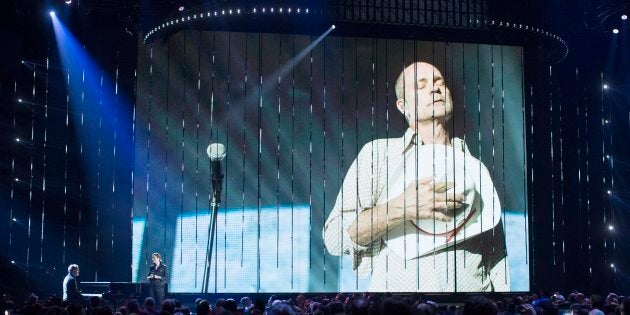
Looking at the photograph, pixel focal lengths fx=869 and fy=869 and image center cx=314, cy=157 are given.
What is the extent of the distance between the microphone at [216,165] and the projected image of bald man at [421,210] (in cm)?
174

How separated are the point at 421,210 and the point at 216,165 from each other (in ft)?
10.4

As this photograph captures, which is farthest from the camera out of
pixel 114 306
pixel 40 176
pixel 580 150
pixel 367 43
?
pixel 580 150

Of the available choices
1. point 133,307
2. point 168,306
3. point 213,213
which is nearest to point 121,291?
point 213,213

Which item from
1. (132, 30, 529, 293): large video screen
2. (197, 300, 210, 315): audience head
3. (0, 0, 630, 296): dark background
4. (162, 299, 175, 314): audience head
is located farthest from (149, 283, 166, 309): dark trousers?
(197, 300, 210, 315): audience head

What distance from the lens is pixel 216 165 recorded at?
12820mm

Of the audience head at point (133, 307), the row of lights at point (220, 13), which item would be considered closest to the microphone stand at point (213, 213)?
the row of lights at point (220, 13)

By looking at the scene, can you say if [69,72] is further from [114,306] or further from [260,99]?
[114,306]

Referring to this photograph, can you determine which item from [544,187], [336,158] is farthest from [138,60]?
[544,187]

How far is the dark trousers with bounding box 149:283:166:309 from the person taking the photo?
1105 cm

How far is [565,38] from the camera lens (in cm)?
1424

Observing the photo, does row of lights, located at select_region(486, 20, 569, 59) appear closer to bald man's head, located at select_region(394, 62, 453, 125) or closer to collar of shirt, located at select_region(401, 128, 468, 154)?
bald man's head, located at select_region(394, 62, 453, 125)

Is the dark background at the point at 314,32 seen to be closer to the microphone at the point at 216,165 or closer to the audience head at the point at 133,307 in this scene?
the microphone at the point at 216,165

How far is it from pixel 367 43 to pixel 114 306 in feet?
19.0

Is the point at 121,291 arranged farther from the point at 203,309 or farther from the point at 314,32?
the point at 314,32
